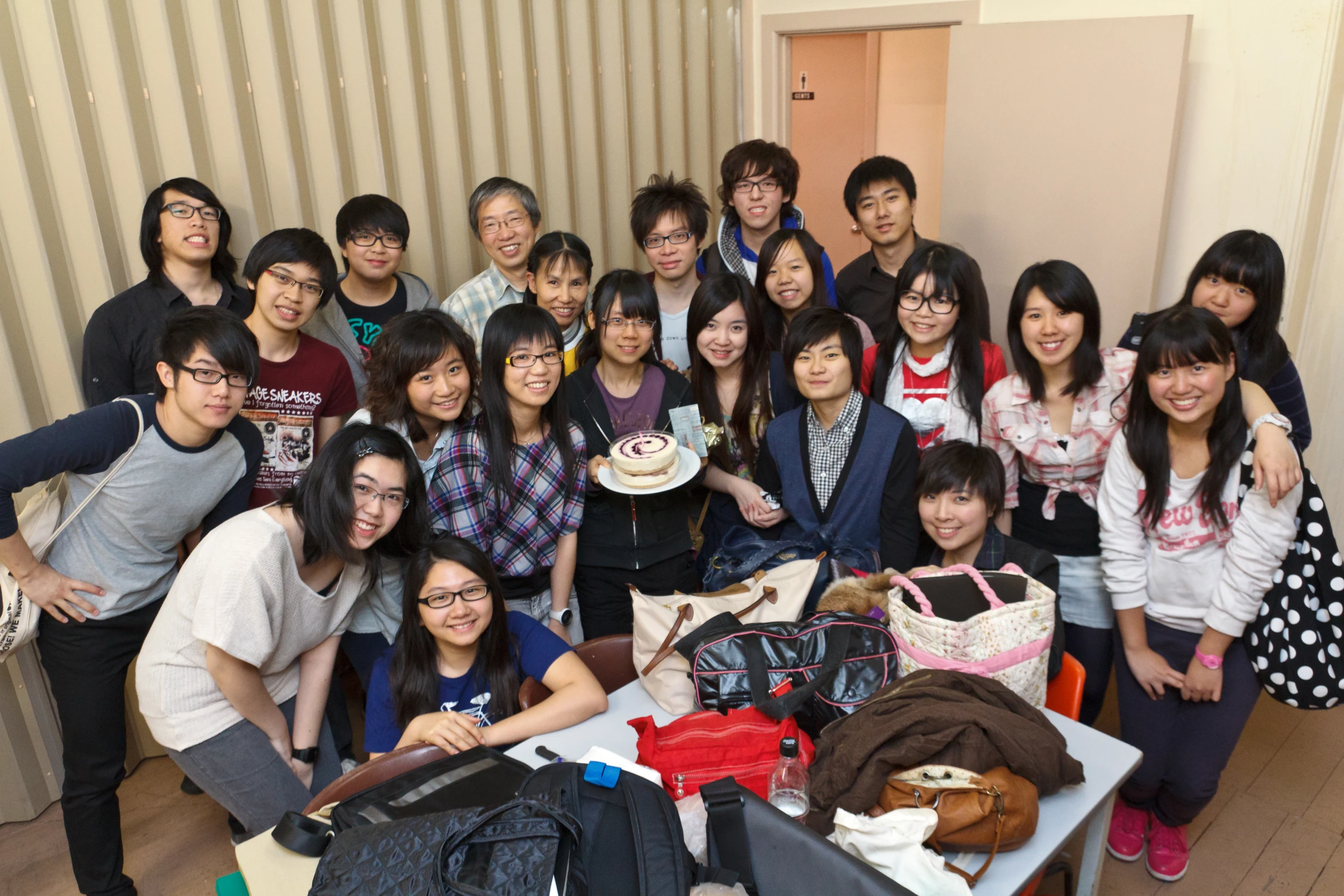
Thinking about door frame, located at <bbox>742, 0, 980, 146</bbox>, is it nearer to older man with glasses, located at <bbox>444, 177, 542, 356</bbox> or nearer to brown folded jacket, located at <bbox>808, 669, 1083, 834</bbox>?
older man with glasses, located at <bbox>444, 177, 542, 356</bbox>

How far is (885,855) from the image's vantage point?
5.15ft

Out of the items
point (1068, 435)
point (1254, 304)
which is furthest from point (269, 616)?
point (1254, 304)

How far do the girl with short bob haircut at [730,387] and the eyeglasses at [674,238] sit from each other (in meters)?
0.45

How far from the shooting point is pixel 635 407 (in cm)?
292

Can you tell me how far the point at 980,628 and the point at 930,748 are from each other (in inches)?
15.7

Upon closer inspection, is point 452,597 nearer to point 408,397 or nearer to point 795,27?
point 408,397

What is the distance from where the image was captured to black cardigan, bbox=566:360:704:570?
2.83 metres

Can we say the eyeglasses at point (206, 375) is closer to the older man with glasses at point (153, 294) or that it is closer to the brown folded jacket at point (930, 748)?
the older man with glasses at point (153, 294)

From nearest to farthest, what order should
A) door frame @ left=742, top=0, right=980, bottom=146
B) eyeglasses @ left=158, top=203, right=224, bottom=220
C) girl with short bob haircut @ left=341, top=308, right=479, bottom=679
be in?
girl with short bob haircut @ left=341, top=308, right=479, bottom=679 < eyeglasses @ left=158, top=203, right=224, bottom=220 < door frame @ left=742, top=0, right=980, bottom=146

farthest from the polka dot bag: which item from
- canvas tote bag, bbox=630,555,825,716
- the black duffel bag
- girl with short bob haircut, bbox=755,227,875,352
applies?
girl with short bob haircut, bbox=755,227,875,352

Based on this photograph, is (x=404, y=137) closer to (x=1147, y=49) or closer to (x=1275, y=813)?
(x=1147, y=49)

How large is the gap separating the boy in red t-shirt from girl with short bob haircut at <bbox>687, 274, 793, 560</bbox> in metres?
1.14

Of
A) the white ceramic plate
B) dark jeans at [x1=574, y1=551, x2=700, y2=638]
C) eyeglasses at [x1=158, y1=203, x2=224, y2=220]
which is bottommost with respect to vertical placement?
dark jeans at [x1=574, y1=551, x2=700, y2=638]

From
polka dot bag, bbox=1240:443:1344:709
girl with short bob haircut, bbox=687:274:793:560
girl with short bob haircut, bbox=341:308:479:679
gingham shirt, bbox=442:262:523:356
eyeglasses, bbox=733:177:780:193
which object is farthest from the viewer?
eyeglasses, bbox=733:177:780:193
